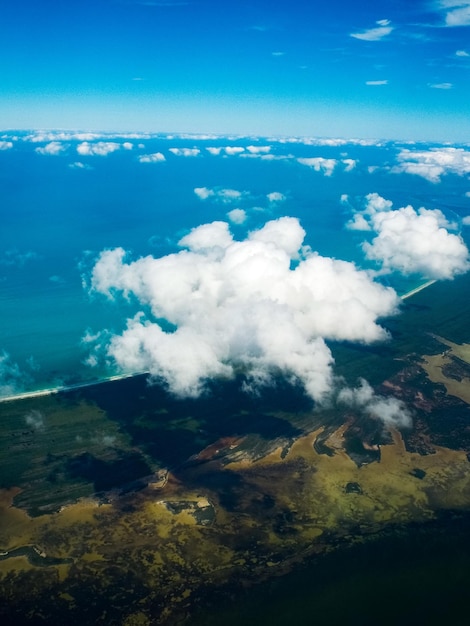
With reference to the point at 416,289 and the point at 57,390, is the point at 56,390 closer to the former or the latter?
the point at 57,390

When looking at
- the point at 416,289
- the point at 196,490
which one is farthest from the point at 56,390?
the point at 416,289

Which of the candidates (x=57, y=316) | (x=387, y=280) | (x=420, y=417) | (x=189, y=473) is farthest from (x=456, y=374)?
(x=57, y=316)

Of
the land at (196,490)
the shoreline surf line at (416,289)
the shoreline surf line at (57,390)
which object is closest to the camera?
the land at (196,490)

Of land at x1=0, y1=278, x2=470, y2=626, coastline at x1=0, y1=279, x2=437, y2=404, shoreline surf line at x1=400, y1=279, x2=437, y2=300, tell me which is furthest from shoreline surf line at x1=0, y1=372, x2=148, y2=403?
shoreline surf line at x1=400, y1=279, x2=437, y2=300

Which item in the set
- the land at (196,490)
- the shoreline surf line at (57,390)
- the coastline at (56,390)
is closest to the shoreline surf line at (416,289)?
the land at (196,490)

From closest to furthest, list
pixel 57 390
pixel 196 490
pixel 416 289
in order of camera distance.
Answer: pixel 196 490 → pixel 57 390 → pixel 416 289

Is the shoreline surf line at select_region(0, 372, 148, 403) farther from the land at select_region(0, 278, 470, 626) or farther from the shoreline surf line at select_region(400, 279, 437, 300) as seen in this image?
the shoreline surf line at select_region(400, 279, 437, 300)

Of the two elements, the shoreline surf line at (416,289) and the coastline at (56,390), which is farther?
the shoreline surf line at (416,289)

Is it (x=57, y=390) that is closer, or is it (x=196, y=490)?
(x=196, y=490)

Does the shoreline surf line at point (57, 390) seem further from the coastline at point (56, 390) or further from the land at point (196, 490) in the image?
the land at point (196, 490)
